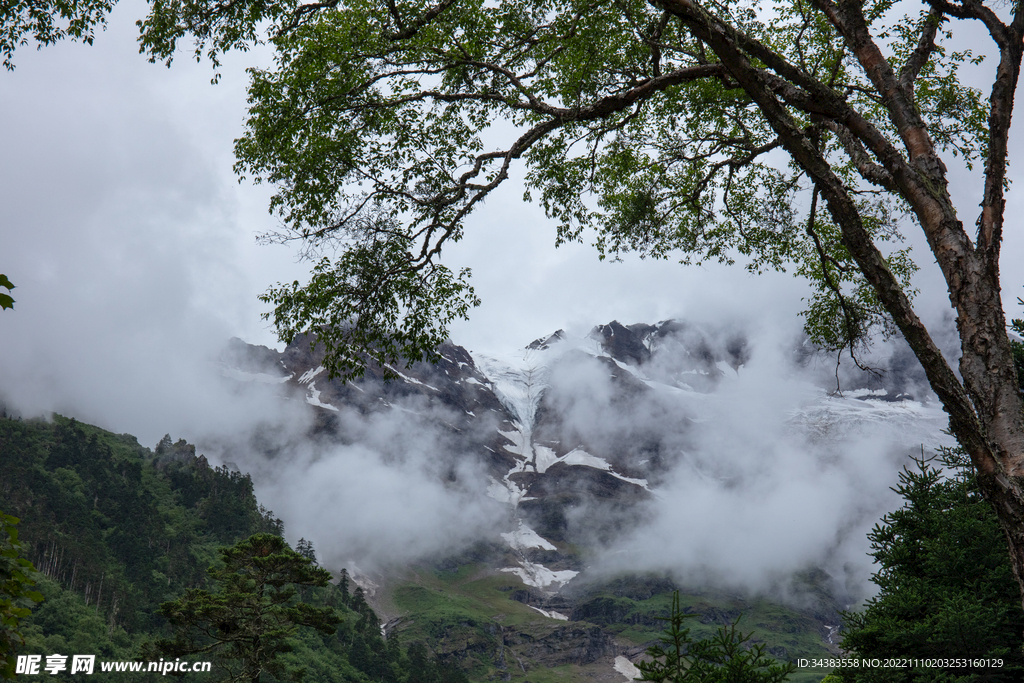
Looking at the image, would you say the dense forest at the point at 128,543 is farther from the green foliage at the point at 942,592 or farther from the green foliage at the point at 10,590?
the green foliage at the point at 10,590

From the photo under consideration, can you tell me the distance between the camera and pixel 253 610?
99.2 feet

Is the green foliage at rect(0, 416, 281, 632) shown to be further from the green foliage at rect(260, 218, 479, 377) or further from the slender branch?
the slender branch

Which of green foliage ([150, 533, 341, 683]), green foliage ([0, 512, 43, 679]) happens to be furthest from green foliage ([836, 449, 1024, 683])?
green foliage ([150, 533, 341, 683])

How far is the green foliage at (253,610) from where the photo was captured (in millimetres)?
29375

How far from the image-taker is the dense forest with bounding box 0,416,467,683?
287 ft

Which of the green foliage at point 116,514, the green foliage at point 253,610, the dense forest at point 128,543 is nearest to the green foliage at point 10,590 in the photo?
the green foliage at point 253,610

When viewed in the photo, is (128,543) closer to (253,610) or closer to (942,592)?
(253,610)

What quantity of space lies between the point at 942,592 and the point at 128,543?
12844 centimetres

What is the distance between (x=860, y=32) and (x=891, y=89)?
3.08 feet

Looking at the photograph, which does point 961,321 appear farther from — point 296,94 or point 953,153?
point 296,94

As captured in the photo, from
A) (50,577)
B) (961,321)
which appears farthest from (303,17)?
(50,577)

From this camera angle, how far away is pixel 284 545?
3388cm

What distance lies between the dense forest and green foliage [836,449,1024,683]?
68979 mm

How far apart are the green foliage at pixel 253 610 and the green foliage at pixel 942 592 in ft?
71.7
